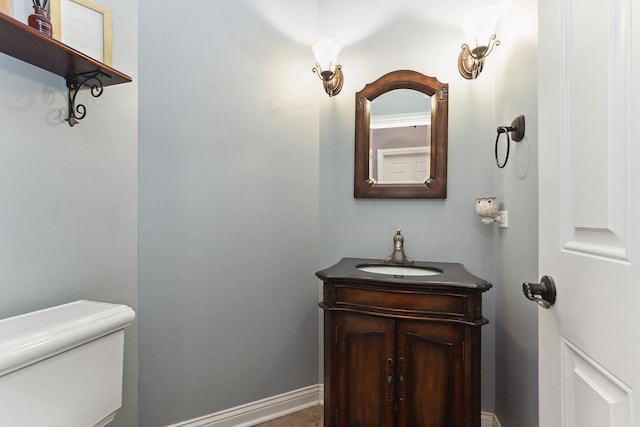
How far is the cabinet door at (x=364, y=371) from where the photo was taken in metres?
1.39

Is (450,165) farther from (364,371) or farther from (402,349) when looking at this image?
(364,371)

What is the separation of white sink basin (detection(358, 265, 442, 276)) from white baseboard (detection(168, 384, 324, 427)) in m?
0.85

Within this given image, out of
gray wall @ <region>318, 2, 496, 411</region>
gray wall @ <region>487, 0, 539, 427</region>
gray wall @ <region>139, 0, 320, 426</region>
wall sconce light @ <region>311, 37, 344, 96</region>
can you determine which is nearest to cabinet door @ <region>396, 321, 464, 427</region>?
gray wall @ <region>487, 0, 539, 427</region>

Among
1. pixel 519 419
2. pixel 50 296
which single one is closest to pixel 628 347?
pixel 519 419

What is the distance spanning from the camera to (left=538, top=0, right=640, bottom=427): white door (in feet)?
1.58

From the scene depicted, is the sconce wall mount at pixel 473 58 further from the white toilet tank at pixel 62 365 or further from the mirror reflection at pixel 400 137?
the white toilet tank at pixel 62 365

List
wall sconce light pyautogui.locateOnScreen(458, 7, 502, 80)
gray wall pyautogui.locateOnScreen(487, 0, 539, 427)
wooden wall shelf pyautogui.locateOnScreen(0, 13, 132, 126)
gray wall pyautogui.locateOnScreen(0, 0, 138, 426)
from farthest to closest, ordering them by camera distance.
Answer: wall sconce light pyautogui.locateOnScreen(458, 7, 502, 80) → gray wall pyautogui.locateOnScreen(487, 0, 539, 427) → gray wall pyautogui.locateOnScreen(0, 0, 138, 426) → wooden wall shelf pyautogui.locateOnScreen(0, 13, 132, 126)

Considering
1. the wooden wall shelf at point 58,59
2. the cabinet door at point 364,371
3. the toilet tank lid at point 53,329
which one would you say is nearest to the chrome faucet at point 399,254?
the cabinet door at point 364,371

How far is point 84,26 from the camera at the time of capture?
1.15 metres

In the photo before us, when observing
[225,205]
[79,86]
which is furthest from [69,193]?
[225,205]

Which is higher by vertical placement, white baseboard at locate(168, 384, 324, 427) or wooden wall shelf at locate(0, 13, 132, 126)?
wooden wall shelf at locate(0, 13, 132, 126)

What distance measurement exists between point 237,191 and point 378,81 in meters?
1.04

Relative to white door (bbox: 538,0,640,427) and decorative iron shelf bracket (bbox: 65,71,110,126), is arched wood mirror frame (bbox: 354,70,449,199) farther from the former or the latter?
decorative iron shelf bracket (bbox: 65,71,110,126)

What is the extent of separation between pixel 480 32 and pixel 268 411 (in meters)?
2.26
